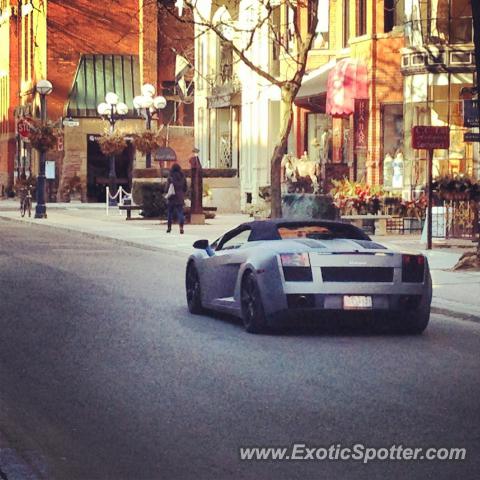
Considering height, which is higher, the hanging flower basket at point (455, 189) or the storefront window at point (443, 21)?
the storefront window at point (443, 21)

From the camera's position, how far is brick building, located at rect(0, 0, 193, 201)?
82688 millimetres

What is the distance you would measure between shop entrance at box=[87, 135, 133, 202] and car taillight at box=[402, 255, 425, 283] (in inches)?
2633

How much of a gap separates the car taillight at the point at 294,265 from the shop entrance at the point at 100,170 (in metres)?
67.0

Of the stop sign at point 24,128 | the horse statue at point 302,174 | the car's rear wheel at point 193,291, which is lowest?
the car's rear wheel at point 193,291

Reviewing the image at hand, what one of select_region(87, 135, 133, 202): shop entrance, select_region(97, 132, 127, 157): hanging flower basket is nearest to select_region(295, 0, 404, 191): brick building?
select_region(97, 132, 127, 157): hanging flower basket

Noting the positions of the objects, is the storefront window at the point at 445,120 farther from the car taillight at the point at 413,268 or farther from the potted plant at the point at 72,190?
the potted plant at the point at 72,190

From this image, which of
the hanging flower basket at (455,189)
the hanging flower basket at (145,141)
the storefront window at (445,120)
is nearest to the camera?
the hanging flower basket at (455,189)

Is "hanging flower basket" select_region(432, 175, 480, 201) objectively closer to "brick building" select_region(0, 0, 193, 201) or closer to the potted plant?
"brick building" select_region(0, 0, 193, 201)

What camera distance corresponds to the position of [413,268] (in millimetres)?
15781

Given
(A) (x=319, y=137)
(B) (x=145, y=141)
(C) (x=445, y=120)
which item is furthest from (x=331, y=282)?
(B) (x=145, y=141)

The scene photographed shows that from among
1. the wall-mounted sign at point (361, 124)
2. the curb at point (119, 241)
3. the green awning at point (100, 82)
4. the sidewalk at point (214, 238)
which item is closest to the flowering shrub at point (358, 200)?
the sidewalk at point (214, 238)

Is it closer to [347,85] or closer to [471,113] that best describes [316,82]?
[347,85]

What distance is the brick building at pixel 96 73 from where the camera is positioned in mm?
82688

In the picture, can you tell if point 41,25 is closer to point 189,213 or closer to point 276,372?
point 189,213
